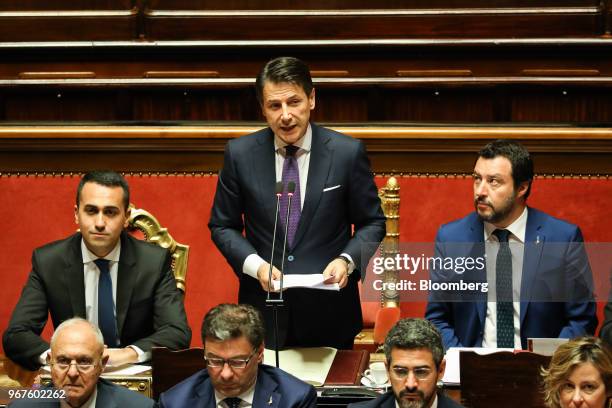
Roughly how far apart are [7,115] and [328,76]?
47.9 inches

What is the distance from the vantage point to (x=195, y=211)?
13.0 feet

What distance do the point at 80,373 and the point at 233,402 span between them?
32 cm

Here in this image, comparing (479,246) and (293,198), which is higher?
(293,198)

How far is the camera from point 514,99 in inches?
171

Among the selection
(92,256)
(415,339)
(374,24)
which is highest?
(374,24)

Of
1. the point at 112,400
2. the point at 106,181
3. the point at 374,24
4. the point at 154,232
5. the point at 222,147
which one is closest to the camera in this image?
the point at 112,400

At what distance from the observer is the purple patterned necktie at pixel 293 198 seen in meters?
2.97

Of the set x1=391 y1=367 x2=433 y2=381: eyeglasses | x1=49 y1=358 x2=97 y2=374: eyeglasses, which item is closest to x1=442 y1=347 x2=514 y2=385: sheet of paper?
x1=391 y1=367 x2=433 y2=381: eyeglasses

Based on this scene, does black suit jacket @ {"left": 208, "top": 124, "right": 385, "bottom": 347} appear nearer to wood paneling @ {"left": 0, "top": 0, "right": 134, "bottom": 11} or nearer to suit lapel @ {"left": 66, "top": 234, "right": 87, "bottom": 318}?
suit lapel @ {"left": 66, "top": 234, "right": 87, "bottom": 318}

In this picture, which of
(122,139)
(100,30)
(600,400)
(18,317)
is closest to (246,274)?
(18,317)

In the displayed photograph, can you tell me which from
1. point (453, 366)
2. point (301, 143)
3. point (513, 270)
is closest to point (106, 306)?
point (301, 143)

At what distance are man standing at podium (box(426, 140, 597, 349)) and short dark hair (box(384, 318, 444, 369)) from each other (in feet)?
1.21

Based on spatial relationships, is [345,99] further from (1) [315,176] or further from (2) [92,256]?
(2) [92,256]

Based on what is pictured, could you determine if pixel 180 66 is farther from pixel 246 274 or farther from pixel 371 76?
pixel 246 274
